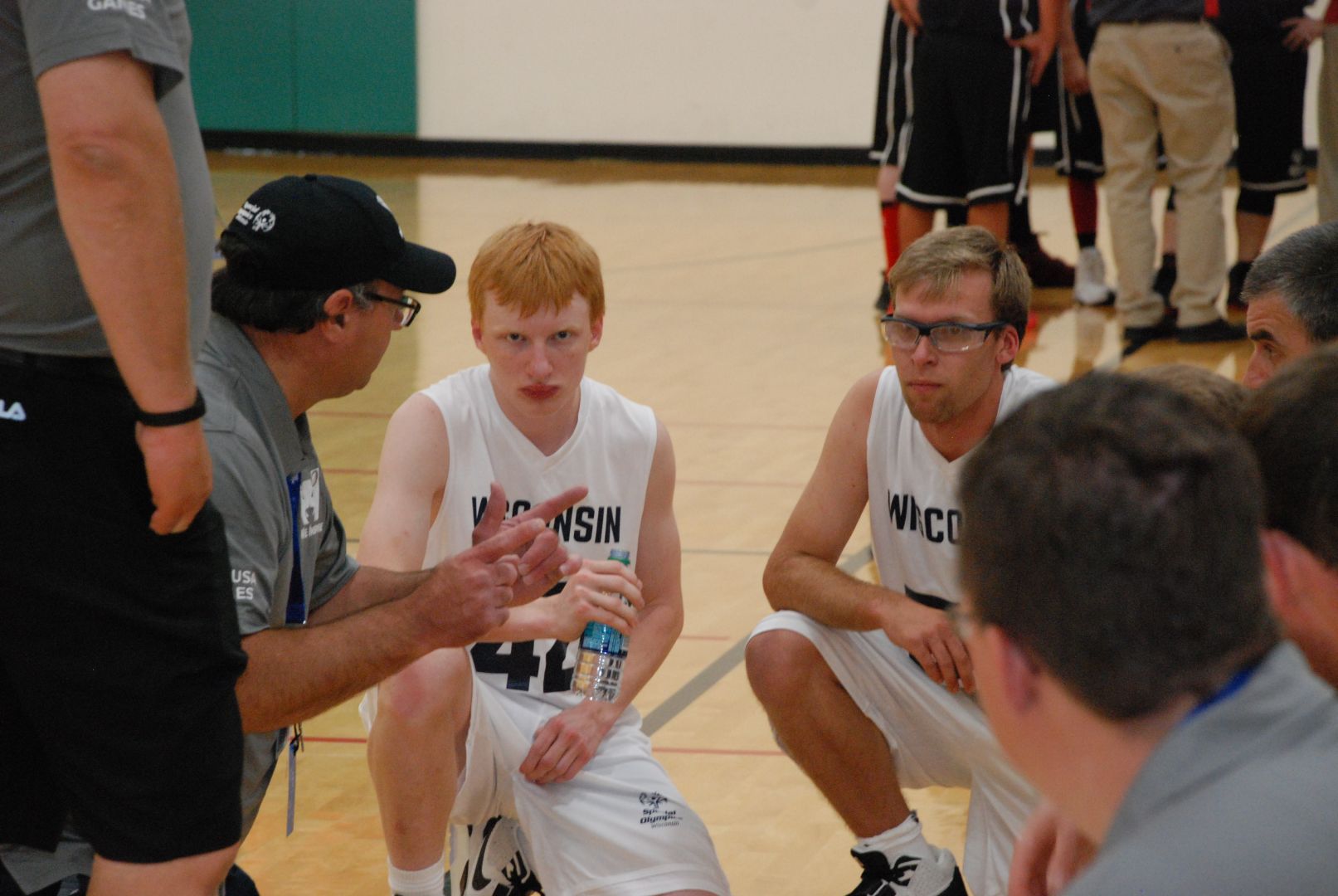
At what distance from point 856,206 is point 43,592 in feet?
39.9

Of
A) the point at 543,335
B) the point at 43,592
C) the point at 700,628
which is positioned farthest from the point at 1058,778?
the point at 700,628

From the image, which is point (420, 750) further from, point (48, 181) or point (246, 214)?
point (48, 181)

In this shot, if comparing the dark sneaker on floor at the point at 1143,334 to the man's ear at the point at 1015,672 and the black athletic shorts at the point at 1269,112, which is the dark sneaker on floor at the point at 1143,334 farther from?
the man's ear at the point at 1015,672

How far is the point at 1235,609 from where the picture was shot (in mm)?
1205

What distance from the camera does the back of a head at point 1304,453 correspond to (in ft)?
4.91

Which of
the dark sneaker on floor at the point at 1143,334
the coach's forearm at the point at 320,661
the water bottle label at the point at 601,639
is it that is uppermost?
the coach's forearm at the point at 320,661

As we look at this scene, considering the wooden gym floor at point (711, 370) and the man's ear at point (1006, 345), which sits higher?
the man's ear at point (1006, 345)

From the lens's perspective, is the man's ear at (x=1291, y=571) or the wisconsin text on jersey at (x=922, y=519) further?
the wisconsin text on jersey at (x=922, y=519)

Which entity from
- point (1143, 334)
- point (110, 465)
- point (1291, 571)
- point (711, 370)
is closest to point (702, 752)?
point (110, 465)

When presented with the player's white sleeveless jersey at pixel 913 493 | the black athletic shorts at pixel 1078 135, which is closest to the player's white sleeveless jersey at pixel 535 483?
the player's white sleeveless jersey at pixel 913 493

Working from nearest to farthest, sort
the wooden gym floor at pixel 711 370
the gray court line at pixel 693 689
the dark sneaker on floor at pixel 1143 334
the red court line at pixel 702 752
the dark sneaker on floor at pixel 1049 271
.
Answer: the wooden gym floor at pixel 711 370 < the red court line at pixel 702 752 < the gray court line at pixel 693 689 < the dark sneaker on floor at pixel 1143 334 < the dark sneaker on floor at pixel 1049 271

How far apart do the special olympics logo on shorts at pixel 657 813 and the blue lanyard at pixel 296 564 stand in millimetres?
756

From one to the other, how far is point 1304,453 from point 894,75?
25.0 ft

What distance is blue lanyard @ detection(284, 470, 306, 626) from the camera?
8.54 ft
